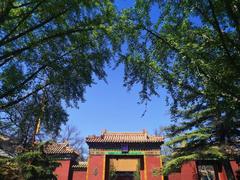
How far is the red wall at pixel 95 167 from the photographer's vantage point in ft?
64.9

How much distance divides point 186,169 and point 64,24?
16318mm

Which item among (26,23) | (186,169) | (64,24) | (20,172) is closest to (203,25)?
(64,24)

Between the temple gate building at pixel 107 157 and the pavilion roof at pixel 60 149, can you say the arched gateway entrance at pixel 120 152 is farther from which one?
the pavilion roof at pixel 60 149

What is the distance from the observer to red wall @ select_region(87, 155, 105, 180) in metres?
19.8

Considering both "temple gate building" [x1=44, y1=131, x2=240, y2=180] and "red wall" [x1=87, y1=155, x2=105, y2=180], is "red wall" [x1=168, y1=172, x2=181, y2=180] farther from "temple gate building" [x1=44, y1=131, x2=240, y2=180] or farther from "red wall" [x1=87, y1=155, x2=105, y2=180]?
"red wall" [x1=87, y1=155, x2=105, y2=180]

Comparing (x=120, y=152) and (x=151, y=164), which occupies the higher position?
(x=120, y=152)

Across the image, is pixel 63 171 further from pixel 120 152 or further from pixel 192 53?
pixel 192 53

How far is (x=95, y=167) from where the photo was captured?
20.1 meters

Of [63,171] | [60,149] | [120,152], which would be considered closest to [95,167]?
[120,152]

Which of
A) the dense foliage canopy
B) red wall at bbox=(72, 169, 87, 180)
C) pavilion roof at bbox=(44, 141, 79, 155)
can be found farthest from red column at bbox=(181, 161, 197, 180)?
the dense foliage canopy

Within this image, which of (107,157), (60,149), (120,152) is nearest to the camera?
(120,152)

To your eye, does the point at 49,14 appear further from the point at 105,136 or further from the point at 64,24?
the point at 105,136

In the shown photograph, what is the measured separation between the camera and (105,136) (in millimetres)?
22656

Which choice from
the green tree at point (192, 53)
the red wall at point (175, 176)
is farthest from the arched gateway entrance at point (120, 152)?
the green tree at point (192, 53)
